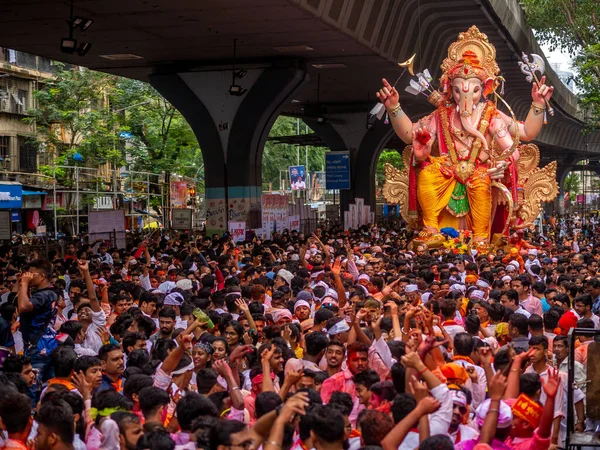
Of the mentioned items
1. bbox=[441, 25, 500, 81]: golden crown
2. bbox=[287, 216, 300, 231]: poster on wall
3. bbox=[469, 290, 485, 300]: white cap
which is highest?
bbox=[441, 25, 500, 81]: golden crown

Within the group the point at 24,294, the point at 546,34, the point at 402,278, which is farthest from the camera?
the point at 546,34

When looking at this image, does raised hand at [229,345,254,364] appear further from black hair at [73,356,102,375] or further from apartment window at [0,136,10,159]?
apartment window at [0,136,10,159]

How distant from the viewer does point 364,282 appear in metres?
14.1

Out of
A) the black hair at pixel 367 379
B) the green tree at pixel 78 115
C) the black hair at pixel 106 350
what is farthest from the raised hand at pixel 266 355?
the green tree at pixel 78 115

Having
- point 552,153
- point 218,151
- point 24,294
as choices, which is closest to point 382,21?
point 218,151

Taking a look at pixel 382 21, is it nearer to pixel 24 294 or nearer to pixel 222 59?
pixel 222 59

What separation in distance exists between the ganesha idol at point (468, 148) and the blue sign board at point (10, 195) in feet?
40.7

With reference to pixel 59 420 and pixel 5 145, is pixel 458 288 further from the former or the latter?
pixel 5 145

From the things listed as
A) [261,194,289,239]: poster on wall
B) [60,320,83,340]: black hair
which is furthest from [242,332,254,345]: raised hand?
[261,194,289,239]: poster on wall

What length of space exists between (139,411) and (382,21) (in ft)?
58.4

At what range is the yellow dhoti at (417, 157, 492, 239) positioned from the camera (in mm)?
22203

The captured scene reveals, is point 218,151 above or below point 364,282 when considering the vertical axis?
above

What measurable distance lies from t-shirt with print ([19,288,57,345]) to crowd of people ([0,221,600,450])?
0.02 m

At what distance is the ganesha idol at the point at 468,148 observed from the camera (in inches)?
876
